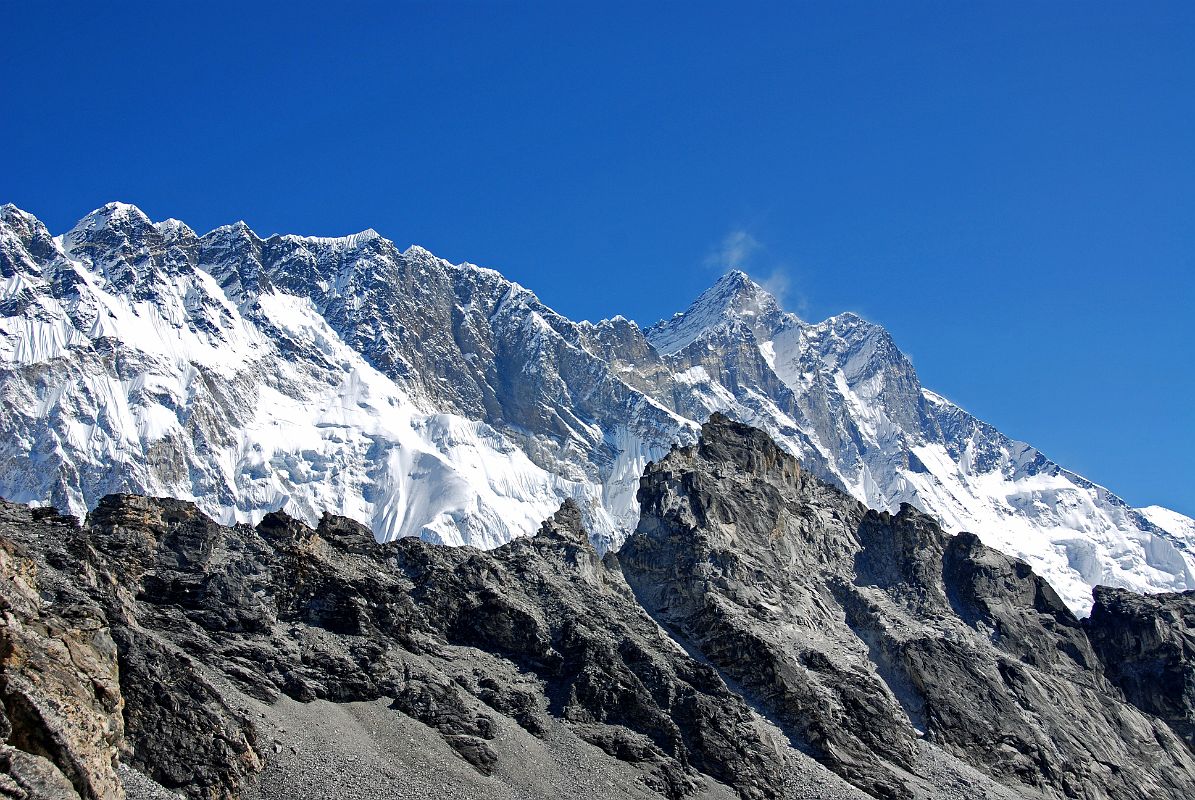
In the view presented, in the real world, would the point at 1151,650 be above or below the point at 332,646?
above

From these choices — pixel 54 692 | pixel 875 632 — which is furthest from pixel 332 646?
pixel 875 632

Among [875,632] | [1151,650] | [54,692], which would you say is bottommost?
[54,692]

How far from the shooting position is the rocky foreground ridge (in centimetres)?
7262

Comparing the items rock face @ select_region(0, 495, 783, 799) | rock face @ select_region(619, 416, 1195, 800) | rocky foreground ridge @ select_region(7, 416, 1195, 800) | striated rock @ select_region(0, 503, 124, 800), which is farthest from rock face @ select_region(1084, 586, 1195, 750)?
A: striated rock @ select_region(0, 503, 124, 800)

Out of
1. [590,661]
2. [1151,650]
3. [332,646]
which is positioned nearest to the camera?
[332,646]

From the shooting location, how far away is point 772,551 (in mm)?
147000

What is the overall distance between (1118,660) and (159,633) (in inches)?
4351

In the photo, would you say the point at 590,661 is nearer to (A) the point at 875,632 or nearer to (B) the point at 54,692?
(A) the point at 875,632

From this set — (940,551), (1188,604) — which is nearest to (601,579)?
(940,551)

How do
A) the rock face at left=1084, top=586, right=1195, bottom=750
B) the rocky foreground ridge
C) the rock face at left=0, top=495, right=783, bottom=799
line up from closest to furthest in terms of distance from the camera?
the rock face at left=0, top=495, right=783, bottom=799
the rocky foreground ridge
the rock face at left=1084, top=586, right=1195, bottom=750

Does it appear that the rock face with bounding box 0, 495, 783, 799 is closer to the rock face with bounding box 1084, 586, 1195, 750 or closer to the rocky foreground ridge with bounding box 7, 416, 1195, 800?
the rocky foreground ridge with bounding box 7, 416, 1195, 800

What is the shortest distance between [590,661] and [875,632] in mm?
40877

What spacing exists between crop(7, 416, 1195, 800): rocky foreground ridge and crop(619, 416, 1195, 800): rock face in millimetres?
360

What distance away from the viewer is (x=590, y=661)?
353 feet
